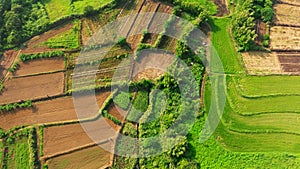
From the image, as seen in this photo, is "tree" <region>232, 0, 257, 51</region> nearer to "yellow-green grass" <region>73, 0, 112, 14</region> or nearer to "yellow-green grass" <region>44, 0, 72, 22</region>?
"yellow-green grass" <region>73, 0, 112, 14</region>

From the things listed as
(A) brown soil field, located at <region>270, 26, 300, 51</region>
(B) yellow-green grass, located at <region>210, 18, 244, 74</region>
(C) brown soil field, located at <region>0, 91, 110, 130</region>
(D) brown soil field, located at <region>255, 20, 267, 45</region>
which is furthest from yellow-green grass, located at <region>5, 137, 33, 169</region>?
(A) brown soil field, located at <region>270, 26, 300, 51</region>

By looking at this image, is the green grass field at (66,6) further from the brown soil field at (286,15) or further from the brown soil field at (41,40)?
the brown soil field at (286,15)

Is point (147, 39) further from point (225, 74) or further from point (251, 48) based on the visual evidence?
point (251, 48)

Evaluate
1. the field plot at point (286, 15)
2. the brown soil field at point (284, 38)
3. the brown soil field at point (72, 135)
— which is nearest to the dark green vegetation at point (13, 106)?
the brown soil field at point (72, 135)

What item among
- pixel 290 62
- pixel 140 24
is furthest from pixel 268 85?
pixel 140 24

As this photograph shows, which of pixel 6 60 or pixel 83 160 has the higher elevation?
pixel 6 60

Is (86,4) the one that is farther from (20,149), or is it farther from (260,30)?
(260,30)
